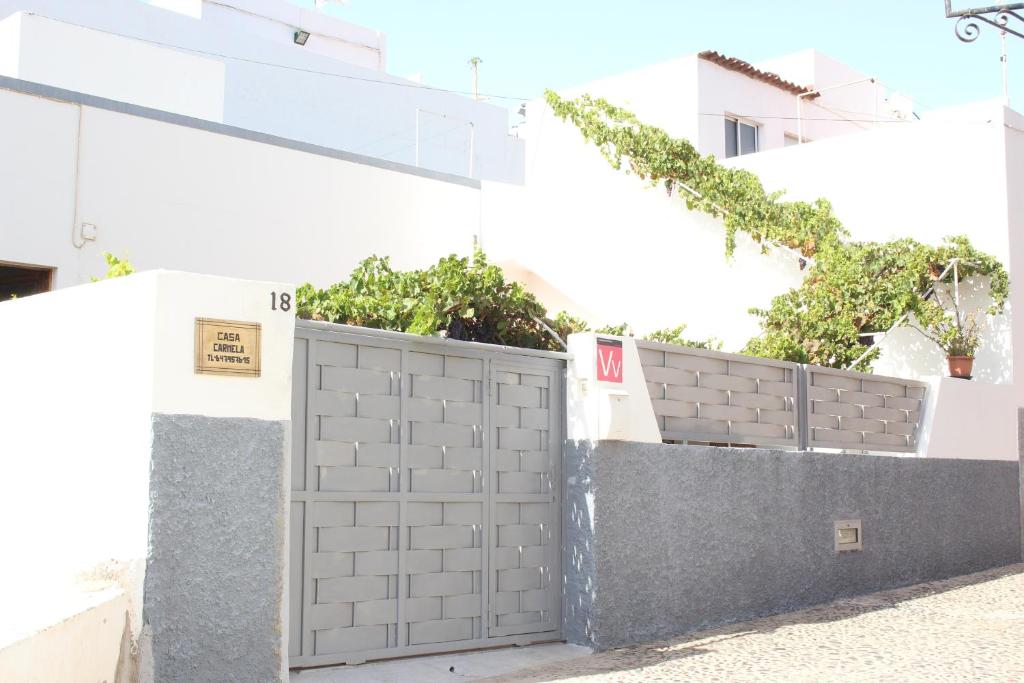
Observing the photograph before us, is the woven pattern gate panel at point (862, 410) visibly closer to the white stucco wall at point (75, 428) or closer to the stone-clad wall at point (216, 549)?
the stone-clad wall at point (216, 549)

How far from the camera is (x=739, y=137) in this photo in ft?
60.5

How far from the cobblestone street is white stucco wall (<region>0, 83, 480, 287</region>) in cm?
638

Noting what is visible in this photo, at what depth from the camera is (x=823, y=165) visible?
14055mm

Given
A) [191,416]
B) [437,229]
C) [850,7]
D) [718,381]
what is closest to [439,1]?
[437,229]

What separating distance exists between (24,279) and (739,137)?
11444mm

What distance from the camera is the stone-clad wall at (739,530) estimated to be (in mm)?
7816

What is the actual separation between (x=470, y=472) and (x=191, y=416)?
7.44ft

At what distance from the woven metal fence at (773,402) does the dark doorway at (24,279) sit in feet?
19.1

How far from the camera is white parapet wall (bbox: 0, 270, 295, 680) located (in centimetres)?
543

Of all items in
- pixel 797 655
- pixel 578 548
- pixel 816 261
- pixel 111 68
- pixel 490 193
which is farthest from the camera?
pixel 490 193

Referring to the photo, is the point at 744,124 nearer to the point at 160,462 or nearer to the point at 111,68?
the point at 111,68

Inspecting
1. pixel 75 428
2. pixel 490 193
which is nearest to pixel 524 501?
pixel 75 428

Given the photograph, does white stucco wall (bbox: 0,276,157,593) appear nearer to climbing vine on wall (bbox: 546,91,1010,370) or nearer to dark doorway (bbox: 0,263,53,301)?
dark doorway (bbox: 0,263,53,301)

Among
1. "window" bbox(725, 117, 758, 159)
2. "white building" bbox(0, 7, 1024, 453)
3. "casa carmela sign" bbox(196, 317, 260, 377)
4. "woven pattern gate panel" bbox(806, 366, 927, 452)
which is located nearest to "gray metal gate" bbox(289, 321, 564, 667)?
"casa carmela sign" bbox(196, 317, 260, 377)
